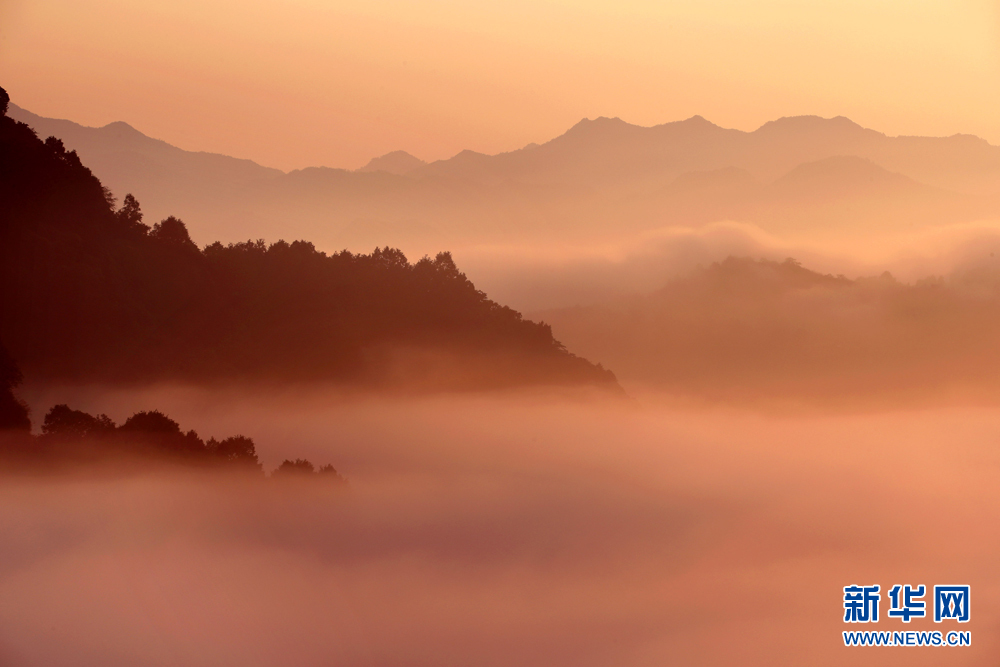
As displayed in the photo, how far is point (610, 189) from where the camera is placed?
70188 mm

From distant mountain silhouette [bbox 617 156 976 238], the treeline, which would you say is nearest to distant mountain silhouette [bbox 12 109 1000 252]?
distant mountain silhouette [bbox 617 156 976 238]

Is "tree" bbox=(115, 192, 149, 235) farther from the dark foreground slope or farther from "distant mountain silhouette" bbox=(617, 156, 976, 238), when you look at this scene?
"distant mountain silhouette" bbox=(617, 156, 976, 238)

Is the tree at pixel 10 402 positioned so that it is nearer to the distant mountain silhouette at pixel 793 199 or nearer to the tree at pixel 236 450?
the tree at pixel 236 450

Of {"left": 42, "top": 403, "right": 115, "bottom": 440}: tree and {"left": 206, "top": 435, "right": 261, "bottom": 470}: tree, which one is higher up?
{"left": 206, "top": 435, "right": 261, "bottom": 470}: tree

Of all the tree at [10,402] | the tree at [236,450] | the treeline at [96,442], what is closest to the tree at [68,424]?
the treeline at [96,442]

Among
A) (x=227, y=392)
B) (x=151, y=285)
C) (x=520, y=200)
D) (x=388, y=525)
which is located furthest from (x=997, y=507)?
(x=520, y=200)

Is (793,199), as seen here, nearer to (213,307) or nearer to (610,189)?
(610,189)

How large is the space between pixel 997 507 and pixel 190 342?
1497 inches

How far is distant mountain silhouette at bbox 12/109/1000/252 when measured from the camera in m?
50.8

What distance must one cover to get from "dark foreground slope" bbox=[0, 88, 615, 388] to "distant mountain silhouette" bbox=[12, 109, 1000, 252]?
18971mm

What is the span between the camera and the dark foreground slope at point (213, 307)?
2073 cm

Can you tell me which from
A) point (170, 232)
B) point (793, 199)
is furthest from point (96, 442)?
point (793, 199)

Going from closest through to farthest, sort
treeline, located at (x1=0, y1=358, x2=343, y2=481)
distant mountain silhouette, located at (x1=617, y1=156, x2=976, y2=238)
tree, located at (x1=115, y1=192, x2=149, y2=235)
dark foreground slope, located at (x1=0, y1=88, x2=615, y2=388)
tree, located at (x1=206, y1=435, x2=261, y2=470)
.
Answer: treeline, located at (x1=0, y1=358, x2=343, y2=481), dark foreground slope, located at (x1=0, y1=88, x2=615, y2=388), tree, located at (x1=115, y1=192, x2=149, y2=235), tree, located at (x1=206, y1=435, x2=261, y2=470), distant mountain silhouette, located at (x1=617, y1=156, x2=976, y2=238)

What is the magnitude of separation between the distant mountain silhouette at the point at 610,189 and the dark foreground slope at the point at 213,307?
18971 mm
